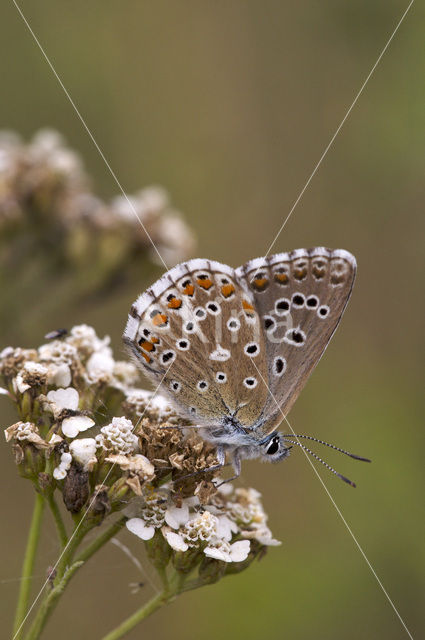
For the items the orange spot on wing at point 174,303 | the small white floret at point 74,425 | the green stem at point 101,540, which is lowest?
the green stem at point 101,540

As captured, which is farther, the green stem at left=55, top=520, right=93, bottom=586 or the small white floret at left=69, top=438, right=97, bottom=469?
the small white floret at left=69, top=438, right=97, bottom=469

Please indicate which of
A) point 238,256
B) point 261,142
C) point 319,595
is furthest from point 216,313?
point 261,142

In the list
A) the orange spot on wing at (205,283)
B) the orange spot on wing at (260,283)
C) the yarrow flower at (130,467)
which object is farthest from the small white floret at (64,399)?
the orange spot on wing at (260,283)

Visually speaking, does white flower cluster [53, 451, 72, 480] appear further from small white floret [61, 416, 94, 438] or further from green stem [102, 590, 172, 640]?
green stem [102, 590, 172, 640]

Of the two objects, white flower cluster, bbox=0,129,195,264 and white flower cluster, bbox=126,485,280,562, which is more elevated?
white flower cluster, bbox=0,129,195,264

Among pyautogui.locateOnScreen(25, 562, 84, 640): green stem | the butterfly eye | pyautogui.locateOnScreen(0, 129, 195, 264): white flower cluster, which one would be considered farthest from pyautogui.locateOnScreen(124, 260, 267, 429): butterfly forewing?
pyautogui.locateOnScreen(0, 129, 195, 264): white flower cluster

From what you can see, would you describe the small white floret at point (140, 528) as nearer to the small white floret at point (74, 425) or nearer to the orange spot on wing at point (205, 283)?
the small white floret at point (74, 425)
